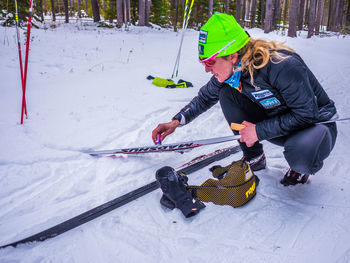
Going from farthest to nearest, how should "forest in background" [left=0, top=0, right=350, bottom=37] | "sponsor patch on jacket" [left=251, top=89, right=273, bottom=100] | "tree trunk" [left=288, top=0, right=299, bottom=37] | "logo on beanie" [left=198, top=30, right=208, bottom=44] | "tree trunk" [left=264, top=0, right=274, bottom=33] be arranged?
"tree trunk" [left=264, top=0, right=274, bottom=33]
"tree trunk" [left=288, top=0, right=299, bottom=37]
"forest in background" [left=0, top=0, right=350, bottom=37]
"sponsor patch on jacket" [left=251, top=89, right=273, bottom=100]
"logo on beanie" [left=198, top=30, right=208, bottom=44]

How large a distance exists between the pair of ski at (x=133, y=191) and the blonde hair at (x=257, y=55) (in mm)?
628

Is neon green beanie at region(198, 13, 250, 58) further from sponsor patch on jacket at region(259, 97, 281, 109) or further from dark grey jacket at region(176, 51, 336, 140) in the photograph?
sponsor patch on jacket at region(259, 97, 281, 109)

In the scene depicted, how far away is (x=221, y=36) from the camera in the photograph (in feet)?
5.29

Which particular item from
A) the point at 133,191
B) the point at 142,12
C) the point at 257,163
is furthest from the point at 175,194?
the point at 142,12

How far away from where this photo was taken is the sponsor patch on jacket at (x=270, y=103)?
1811mm

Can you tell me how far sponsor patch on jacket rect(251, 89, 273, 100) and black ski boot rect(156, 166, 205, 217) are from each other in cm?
85

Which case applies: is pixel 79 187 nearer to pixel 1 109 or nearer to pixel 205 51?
pixel 205 51

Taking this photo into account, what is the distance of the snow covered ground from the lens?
5.08 ft

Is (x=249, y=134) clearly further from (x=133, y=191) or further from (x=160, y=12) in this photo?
(x=160, y=12)

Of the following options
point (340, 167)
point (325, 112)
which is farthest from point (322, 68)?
point (325, 112)

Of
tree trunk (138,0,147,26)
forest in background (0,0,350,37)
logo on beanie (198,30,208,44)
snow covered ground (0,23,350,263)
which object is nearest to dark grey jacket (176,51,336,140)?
logo on beanie (198,30,208,44)

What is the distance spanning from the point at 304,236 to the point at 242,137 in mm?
753

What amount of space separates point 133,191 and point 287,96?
4.46 ft

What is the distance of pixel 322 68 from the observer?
602 cm
